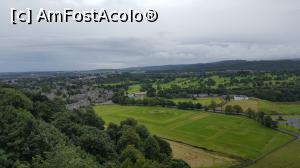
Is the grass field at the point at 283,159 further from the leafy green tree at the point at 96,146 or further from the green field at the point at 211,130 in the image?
the leafy green tree at the point at 96,146

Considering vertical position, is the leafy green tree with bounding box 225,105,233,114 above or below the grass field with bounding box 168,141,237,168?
above

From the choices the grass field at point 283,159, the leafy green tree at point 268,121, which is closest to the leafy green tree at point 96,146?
the grass field at point 283,159

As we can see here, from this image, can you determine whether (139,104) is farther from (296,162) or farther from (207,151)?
(296,162)

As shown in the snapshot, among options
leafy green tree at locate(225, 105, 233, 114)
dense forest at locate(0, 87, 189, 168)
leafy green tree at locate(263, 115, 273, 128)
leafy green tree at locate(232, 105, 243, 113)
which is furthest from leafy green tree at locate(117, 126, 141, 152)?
leafy green tree at locate(232, 105, 243, 113)

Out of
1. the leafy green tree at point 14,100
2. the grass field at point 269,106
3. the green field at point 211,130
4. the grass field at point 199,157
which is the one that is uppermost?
the leafy green tree at point 14,100

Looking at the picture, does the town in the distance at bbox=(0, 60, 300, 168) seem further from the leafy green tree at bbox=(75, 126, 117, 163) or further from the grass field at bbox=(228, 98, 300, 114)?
the grass field at bbox=(228, 98, 300, 114)

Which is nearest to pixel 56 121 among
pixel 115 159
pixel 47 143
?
pixel 115 159

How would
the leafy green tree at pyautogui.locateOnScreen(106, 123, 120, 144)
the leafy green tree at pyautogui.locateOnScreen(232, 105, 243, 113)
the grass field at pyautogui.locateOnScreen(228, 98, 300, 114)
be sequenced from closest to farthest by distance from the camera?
the leafy green tree at pyautogui.locateOnScreen(106, 123, 120, 144)
the leafy green tree at pyautogui.locateOnScreen(232, 105, 243, 113)
the grass field at pyautogui.locateOnScreen(228, 98, 300, 114)
